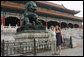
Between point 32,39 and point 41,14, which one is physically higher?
point 41,14

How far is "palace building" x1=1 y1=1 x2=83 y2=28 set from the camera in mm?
20531

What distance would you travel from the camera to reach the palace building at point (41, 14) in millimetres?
20531

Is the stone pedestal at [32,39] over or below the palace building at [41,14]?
below

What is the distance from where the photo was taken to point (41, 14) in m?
24.5

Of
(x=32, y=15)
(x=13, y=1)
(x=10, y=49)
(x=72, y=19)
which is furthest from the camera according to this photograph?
(x=72, y=19)

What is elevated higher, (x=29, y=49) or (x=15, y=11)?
(x=15, y=11)

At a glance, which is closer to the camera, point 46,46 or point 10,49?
point 10,49

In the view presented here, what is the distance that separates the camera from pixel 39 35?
848cm

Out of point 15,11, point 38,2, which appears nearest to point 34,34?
point 15,11

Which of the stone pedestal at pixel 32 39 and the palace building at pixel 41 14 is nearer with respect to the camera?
the stone pedestal at pixel 32 39

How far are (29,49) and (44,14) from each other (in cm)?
1745

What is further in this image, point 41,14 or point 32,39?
point 41,14

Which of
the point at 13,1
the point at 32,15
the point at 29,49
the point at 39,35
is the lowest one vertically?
the point at 29,49

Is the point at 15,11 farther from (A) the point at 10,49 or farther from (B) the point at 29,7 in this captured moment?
(A) the point at 10,49
